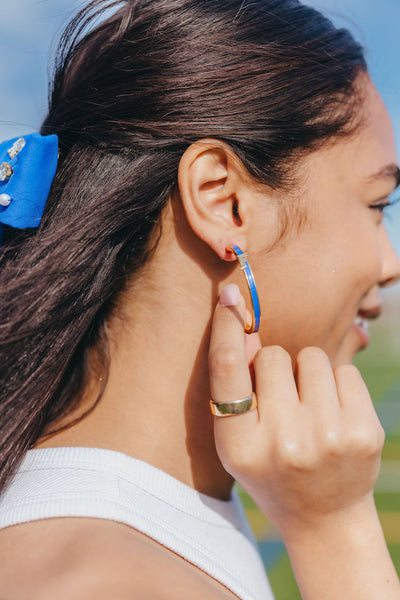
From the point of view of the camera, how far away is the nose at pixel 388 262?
1653 millimetres

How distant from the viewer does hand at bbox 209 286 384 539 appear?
1.28m

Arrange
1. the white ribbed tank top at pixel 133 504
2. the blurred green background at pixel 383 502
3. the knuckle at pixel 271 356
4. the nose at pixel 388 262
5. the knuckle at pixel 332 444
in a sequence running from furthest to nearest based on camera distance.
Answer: the blurred green background at pixel 383 502 → the nose at pixel 388 262 → the knuckle at pixel 271 356 → the knuckle at pixel 332 444 → the white ribbed tank top at pixel 133 504

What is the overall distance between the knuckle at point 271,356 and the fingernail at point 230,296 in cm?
15

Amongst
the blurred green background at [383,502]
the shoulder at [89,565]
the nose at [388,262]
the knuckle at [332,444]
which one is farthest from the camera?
the blurred green background at [383,502]

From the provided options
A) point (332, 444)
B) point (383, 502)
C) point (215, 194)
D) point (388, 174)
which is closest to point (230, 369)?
point (332, 444)

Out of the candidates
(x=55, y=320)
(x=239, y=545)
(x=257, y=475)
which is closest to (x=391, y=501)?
(x=239, y=545)

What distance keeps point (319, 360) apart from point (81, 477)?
2.02 ft

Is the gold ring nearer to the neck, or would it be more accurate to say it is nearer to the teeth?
the neck

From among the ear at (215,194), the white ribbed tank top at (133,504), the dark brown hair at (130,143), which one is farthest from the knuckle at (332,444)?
the dark brown hair at (130,143)

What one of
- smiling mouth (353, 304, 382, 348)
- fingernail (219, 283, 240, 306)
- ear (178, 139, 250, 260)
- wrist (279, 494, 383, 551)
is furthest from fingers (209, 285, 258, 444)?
smiling mouth (353, 304, 382, 348)

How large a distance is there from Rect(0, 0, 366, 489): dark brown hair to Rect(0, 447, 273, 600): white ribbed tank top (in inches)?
4.6

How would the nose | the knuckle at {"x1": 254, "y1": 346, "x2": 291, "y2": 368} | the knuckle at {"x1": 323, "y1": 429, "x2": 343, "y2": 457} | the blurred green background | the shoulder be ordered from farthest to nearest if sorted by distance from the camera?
the blurred green background → the nose → the knuckle at {"x1": 254, "y1": 346, "x2": 291, "y2": 368} → the knuckle at {"x1": 323, "y1": 429, "x2": 343, "y2": 457} → the shoulder

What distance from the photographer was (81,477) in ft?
4.05

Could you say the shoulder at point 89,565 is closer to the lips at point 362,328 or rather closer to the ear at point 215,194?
the ear at point 215,194
